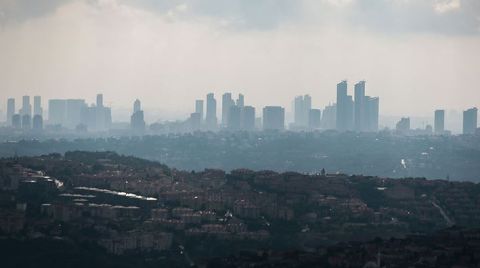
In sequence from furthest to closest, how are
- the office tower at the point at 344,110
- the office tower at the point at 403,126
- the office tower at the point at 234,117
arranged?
the office tower at the point at 234,117 → the office tower at the point at 344,110 → the office tower at the point at 403,126

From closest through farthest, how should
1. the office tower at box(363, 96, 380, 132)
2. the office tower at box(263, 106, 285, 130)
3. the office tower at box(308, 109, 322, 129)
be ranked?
1. the office tower at box(363, 96, 380, 132)
2. the office tower at box(263, 106, 285, 130)
3. the office tower at box(308, 109, 322, 129)

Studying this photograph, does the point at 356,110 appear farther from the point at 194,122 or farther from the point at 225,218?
the point at 225,218

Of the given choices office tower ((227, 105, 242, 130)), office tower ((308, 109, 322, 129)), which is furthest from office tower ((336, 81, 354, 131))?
office tower ((227, 105, 242, 130))

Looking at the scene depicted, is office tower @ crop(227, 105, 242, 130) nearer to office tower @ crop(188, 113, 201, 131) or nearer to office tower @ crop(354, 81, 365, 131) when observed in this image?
office tower @ crop(188, 113, 201, 131)

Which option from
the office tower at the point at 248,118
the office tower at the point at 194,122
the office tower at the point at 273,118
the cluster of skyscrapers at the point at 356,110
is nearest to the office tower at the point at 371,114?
the cluster of skyscrapers at the point at 356,110

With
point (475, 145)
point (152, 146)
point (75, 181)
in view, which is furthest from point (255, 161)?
point (75, 181)

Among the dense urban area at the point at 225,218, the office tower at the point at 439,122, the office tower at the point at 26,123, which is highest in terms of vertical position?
the office tower at the point at 439,122

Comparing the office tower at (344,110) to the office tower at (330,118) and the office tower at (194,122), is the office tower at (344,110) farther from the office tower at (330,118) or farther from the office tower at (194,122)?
the office tower at (194,122)

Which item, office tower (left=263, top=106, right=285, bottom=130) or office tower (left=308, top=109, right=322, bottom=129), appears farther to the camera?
office tower (left=308, top=109, right=322, bottom=129)
